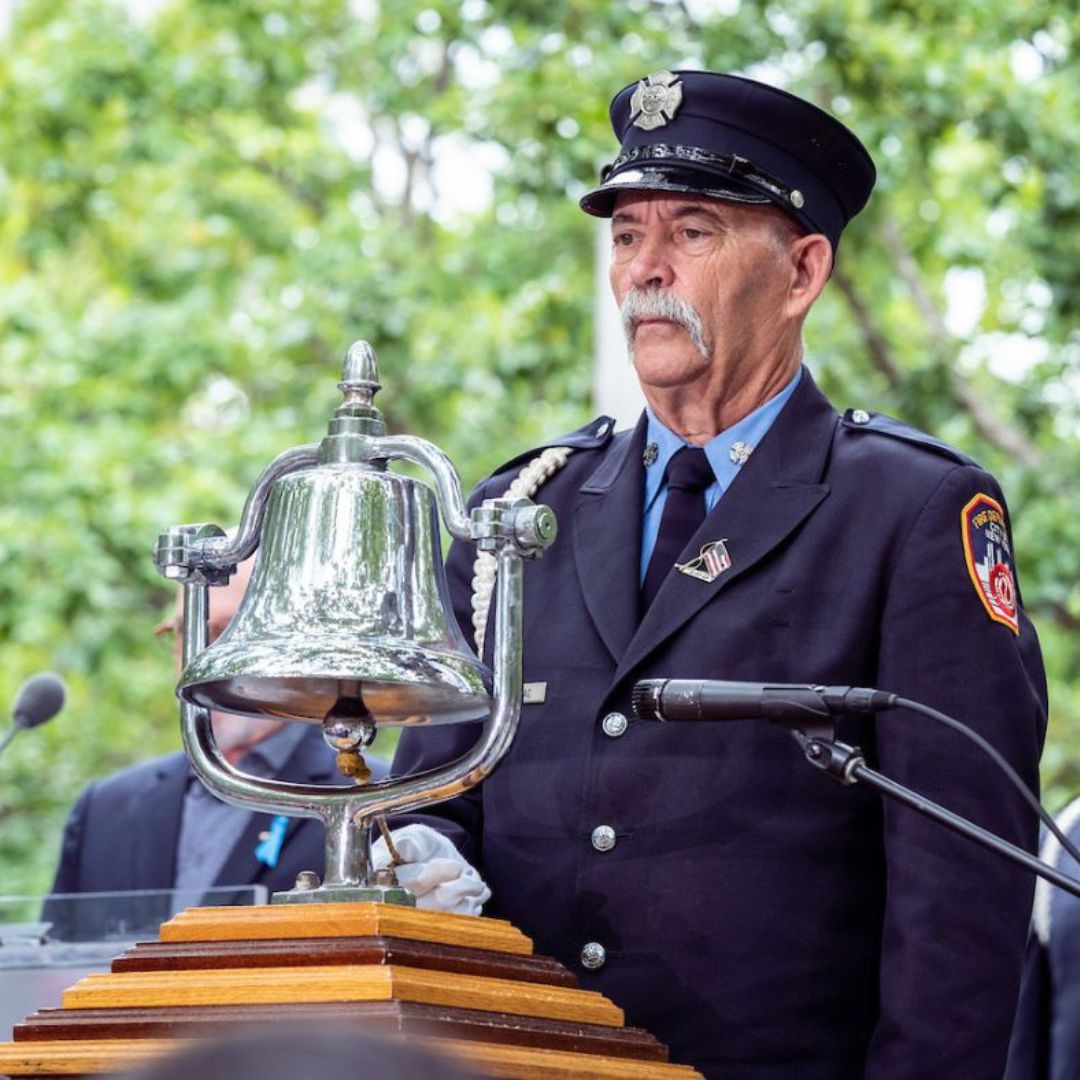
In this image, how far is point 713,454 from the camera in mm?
3299

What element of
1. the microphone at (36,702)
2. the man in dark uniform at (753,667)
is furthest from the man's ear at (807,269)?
the microphone at (36,702)

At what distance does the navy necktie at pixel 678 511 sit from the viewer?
10.5 ft

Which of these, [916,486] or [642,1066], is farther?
[916,486]

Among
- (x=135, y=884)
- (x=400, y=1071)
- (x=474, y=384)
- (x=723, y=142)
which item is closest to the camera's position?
(x=400, y=1071)

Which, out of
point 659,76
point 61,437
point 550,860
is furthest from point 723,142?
point 61,437

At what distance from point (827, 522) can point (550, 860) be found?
59 centimetres

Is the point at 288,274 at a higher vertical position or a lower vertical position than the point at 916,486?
higher

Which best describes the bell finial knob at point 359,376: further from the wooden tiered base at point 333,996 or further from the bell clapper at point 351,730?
the wooden tiered base at point 333,996

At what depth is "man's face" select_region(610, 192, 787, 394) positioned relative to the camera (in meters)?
3.24

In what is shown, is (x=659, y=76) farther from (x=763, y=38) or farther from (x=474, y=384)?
(x=474, y=384)

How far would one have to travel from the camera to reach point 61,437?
1050cm

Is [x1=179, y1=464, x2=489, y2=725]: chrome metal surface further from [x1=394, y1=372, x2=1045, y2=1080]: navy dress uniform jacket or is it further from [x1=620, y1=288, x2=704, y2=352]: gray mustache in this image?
[x1=620, y1=288, x2=704, y2=352]: gray mustache

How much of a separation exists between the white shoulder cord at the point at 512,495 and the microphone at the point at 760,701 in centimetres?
69

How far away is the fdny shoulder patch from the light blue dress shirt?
0.34 metres
